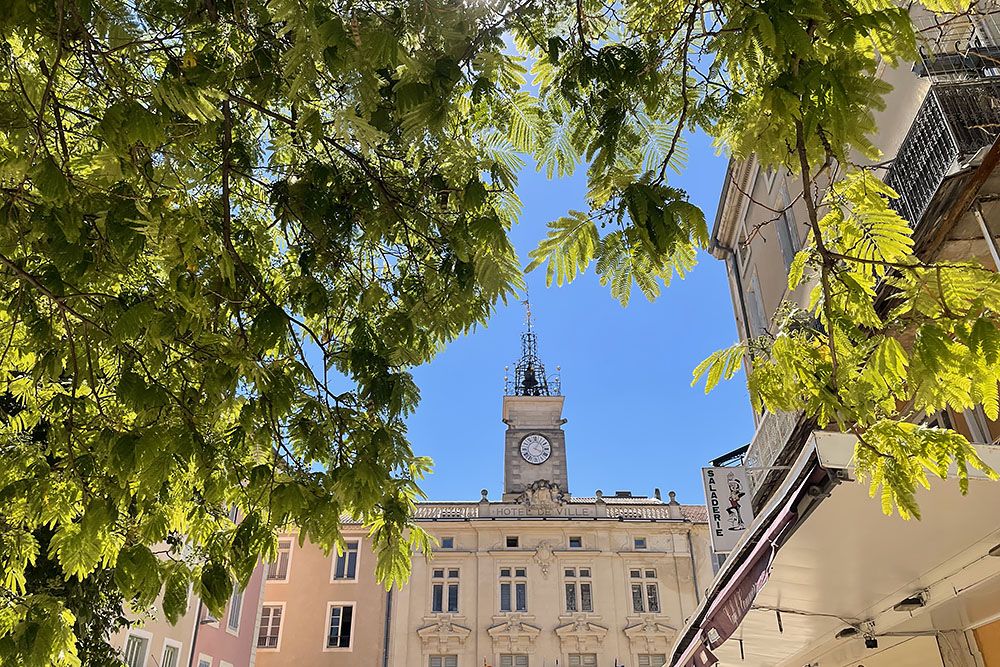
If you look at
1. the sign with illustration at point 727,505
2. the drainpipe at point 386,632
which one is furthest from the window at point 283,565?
the sign with illustration at point 727,505

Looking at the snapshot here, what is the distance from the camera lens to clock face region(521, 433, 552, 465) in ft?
125

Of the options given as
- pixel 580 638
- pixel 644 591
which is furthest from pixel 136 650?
pixel 644 591

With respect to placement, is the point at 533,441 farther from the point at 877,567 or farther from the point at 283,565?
the point at 877,567

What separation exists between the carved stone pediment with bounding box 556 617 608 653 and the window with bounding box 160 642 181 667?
51.7 feet

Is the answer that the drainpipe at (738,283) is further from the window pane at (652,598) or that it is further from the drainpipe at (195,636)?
the window pane at (652,598)

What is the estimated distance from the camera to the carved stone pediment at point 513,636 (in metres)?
31.5

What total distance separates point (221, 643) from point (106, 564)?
23091 mm

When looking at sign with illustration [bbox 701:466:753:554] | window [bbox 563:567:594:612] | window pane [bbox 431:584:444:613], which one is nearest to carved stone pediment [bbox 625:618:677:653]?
window [bbox 563:567:594:612]

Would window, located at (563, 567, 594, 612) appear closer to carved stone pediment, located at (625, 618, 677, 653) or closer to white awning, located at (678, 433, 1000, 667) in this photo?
carved stone pediment, located at (625, 618, 677, 653)

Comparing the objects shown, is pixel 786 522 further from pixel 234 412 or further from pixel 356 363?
pixel 234 412

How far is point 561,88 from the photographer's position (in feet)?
13.3

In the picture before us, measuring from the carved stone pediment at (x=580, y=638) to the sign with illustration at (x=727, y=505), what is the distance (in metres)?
19.5

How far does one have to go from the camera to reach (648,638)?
31453 mm

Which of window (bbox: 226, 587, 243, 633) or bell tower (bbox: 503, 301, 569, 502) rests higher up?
bell tower (bbox: 503, 301, 569, 502)
